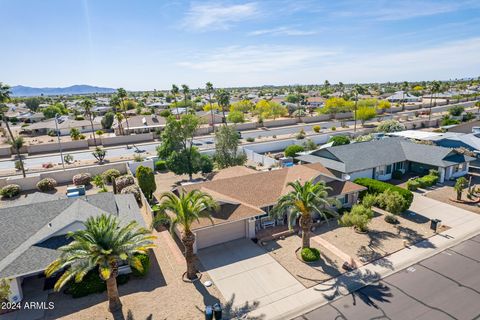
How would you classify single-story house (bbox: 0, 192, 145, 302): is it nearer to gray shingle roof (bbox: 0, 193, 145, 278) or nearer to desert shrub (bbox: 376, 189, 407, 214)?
gray shingle roof (bbox: 0, 193, 145, 278)

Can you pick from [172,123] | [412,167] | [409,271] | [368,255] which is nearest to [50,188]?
[172,123]

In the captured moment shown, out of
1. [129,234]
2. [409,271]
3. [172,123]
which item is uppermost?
[172,123]

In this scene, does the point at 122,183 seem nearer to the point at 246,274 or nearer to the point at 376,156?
the point at 246,274

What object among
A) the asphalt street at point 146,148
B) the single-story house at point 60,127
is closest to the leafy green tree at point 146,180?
the asphalt street at point 146,148

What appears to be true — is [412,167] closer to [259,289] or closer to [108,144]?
[259,289]

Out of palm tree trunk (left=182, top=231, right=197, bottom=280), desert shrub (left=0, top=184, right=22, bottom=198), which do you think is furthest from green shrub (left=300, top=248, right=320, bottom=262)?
desert shrub (left=0, top=184, right=22, bottom=198)

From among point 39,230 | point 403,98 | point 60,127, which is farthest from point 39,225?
point 403,98
